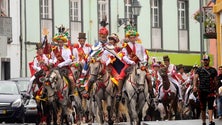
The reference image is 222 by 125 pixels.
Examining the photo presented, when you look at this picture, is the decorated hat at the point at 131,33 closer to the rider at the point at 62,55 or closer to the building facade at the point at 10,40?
the rider at the point at 62,55

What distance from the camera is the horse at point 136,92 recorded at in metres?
26.5

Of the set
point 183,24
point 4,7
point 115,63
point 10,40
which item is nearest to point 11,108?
point 115,63

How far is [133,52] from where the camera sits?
2731 cm

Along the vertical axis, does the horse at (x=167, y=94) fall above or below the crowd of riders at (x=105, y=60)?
below

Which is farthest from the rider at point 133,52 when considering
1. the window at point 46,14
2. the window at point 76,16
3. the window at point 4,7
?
the window at point 76,16

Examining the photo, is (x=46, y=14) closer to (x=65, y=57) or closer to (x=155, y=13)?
(x=155, y=13)

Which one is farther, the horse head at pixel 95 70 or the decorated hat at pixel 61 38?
the decorated hat at pixel 61 38

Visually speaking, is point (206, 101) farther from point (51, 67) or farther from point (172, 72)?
point (172, 72)

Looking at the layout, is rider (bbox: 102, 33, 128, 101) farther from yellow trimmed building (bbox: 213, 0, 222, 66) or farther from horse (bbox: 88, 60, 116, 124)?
yellow trimmed building (bbox: 213, 0, 222, 66)

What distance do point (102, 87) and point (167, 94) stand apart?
6.66 m

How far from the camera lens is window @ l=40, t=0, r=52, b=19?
2265 inches

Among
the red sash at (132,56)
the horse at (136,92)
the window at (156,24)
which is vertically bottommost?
the horse at (136,92)

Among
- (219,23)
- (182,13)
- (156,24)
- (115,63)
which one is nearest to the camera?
(115,63)

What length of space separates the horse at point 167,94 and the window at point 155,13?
29417mm
